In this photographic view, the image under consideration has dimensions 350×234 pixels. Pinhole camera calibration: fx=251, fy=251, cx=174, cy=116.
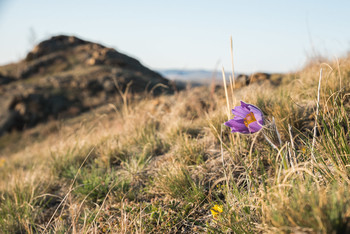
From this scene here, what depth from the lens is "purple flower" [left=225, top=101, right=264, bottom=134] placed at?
1.49 metres

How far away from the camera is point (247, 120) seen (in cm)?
153

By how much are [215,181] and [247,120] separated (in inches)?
31.0

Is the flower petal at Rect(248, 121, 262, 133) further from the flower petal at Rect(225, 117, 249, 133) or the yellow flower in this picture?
the yellow flower

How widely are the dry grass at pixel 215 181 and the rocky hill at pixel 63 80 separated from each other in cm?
1182

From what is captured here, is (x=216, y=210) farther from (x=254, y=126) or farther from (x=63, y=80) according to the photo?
(x=63, y=80)

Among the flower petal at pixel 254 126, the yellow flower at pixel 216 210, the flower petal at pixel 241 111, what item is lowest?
the yellow flower at pixel 216 210

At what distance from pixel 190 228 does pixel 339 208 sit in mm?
1034

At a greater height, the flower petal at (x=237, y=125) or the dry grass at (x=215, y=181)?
the flower petal at (x=237, y=125)

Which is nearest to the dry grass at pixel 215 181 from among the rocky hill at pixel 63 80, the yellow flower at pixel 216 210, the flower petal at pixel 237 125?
the yellow flower at pixel 216 210

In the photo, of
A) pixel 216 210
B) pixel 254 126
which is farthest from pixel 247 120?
pixel 216 210

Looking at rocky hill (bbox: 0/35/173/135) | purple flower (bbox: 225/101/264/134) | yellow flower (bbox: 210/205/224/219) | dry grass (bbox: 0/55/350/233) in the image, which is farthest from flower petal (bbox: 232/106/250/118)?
rocky hill (bbox: 0/35/173/135)

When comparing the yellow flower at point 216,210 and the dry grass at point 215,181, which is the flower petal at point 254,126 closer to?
the dry grass at point 215,181

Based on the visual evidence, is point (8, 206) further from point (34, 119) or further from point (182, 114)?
point (34, 119)

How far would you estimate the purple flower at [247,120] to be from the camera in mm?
1492
